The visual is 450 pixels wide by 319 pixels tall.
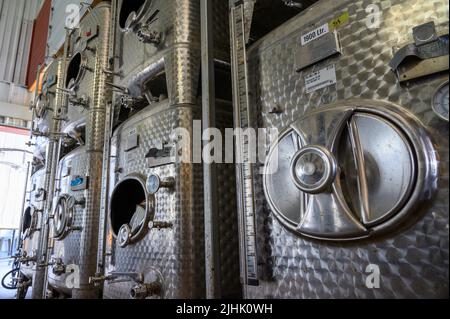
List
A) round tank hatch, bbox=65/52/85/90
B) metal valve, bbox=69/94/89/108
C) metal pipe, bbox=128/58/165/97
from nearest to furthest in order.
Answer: metal pipe, bbox=128/58/165/97 < metal valve, bbox=69/94/89/108 < round tank hatch, bbox=65/52/85/90

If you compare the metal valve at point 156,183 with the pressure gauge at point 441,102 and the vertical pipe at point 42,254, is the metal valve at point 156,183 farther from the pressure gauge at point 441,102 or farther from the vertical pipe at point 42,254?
the vertical pipe at point 42,254

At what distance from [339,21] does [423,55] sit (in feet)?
1.06

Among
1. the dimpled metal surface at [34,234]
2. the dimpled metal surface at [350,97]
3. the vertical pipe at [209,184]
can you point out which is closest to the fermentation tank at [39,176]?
the dimpled metal surface at [34,234]

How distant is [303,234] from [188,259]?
635 millimetres

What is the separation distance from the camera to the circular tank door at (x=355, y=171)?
0.79m

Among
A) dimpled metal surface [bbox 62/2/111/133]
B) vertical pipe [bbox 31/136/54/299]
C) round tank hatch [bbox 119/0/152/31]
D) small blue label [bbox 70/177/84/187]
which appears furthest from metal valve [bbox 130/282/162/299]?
vertical pipe [bbox 31/136/54/299]

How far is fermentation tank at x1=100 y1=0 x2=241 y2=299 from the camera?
1476 mm

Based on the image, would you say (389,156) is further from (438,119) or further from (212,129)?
(212,129)

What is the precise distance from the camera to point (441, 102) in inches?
30.4

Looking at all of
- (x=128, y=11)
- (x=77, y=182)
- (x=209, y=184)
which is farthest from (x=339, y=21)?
(x=77, y=182)

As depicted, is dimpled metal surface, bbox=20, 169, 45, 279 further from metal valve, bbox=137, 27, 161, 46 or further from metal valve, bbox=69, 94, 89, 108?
metal valve, bbox=137, 27, 161, 46

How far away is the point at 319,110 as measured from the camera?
1022 millimetres

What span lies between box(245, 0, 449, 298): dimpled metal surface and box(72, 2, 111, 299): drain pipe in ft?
5.47

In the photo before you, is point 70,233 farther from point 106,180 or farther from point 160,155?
point 160,155
